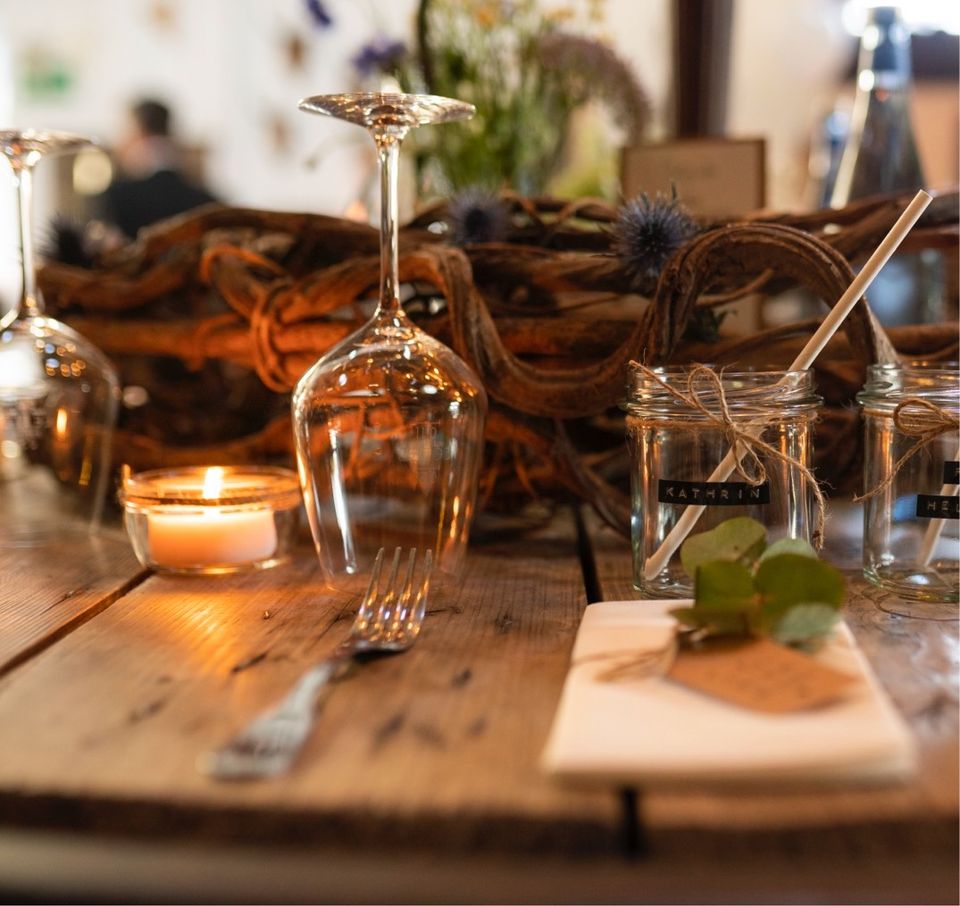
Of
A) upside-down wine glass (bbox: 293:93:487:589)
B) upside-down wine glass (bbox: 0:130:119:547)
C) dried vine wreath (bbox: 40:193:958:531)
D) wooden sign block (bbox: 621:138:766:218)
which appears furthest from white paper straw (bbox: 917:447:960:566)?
upside-down wine glass (bbox: 0:130:119:547)

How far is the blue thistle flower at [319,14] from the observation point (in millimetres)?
1221

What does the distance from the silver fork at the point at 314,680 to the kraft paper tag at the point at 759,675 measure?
0.17m

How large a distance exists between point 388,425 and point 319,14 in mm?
688

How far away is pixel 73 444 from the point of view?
0.98 m

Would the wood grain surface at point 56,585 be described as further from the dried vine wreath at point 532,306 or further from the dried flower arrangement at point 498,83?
the dried flower arrangement at point 498,83

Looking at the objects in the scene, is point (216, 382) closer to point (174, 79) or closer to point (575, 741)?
point (575, 741)

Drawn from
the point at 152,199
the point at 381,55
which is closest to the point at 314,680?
the point at 381,55

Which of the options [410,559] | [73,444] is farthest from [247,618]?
[73,444]

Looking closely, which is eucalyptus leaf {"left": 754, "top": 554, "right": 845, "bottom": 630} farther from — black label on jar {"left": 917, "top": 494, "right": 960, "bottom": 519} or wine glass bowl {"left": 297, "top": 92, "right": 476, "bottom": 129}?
wine glass bowl {"left": 297, "top": 92, "right": 476, "bottom": 129}

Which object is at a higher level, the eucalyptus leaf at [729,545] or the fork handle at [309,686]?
the eucalyptus leaf at [729,545]

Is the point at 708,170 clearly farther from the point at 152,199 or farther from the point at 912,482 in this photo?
the point at 152,199

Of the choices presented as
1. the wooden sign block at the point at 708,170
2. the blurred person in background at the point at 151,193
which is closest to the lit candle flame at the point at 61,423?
the wooden sign block at the point at 708,170

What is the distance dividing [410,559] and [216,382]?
0.58 metres

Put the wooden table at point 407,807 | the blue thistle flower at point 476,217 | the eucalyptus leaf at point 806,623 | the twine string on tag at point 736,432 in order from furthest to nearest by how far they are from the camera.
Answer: the blue thistle flower at point 476,217
the twine string on tag at point 736,432
the eucalyptus leaf at point 806,623
the wooden table at point 407,807
